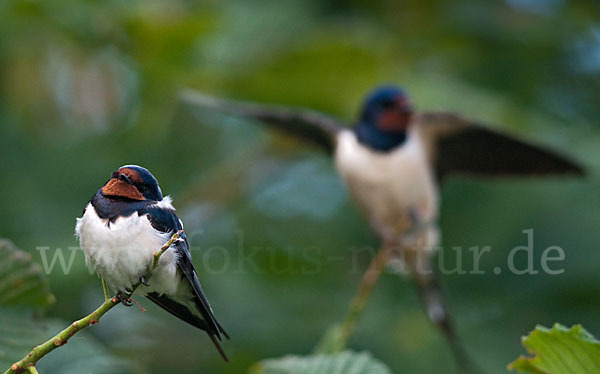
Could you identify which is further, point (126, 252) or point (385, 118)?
point (385, 118)

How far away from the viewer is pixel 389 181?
2.37 metres

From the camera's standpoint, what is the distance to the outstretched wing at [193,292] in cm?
51

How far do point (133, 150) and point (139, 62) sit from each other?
40 centimetres

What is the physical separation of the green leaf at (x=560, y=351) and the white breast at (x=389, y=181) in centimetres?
161

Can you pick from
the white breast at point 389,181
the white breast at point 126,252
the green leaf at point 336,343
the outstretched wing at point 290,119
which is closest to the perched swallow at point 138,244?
the white breast at point 126,252

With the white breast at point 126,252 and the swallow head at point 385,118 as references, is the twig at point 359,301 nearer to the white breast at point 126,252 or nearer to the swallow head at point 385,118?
the white breast at point 126,252

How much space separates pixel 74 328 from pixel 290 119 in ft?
6.23

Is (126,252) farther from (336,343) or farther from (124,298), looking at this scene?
(336,343)

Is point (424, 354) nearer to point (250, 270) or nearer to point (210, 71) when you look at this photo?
point (250, 270)

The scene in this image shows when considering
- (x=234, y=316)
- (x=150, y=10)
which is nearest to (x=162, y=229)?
(x=234, y=316)

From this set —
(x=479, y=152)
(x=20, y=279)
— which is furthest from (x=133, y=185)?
(x=479, y=152)

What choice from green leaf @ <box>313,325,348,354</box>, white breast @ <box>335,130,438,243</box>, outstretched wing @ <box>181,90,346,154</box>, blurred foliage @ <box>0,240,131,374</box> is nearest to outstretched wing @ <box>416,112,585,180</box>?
white breast @ <box>335,130,438,243</box>

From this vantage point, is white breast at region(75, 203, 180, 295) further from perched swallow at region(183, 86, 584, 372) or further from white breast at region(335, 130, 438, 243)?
white breast at region(335, 130, 438, 243)

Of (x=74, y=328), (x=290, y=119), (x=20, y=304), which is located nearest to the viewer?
(x=74, y=328)
